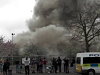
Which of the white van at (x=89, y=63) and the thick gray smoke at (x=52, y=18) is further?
the thick gray smoke at (x=52, y=18)

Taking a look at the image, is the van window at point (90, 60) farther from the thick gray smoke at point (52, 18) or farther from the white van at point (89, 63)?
the thick gray smoke at point (52, 18)

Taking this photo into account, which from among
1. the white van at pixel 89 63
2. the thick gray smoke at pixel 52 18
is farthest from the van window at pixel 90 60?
the thick gray smoke at pixel 52 18

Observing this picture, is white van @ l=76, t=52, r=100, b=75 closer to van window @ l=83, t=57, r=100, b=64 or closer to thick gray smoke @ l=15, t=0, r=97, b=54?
van window @ l=83, t=57, r=100, b=64

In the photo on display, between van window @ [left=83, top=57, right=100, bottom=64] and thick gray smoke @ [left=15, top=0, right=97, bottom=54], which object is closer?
van window @ [left=83, top=57, right=100, bottom=64]

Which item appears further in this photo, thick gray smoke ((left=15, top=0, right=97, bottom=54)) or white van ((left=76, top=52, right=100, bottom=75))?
thick gray smoke ((left=15, top=0, right=97, bottom=54))

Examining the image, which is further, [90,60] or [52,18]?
[52,18]

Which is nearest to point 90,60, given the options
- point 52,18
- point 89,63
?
point 89,63

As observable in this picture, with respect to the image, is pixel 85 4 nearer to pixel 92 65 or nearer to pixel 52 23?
pixel 52 23

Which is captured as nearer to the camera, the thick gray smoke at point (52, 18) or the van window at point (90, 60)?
the van window at point (90, 60)

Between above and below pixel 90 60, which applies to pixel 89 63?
below

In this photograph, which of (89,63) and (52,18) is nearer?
(89,63)

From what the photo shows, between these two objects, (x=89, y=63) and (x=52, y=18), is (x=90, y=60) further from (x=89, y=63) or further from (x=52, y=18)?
(x=52, y=18)

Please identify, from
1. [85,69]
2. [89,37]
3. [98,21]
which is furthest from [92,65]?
[89,37]

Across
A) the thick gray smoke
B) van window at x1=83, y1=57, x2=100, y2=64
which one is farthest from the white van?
the thick gray smoke
